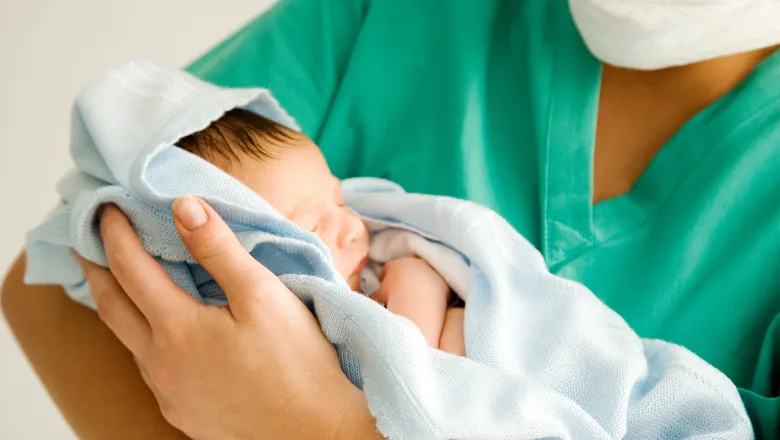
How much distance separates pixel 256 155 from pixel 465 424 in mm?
343

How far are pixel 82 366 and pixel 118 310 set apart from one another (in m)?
0.13

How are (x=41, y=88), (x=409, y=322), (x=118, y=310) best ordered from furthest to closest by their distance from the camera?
1. (x=41, y=88)
2. (x=118, y=310)
3. (x=409, y=322)

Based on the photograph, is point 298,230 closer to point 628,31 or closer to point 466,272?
point 466,272

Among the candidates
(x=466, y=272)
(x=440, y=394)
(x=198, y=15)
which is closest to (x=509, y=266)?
(x=466, y=272)

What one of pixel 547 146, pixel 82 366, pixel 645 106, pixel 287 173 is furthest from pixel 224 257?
pixel 645 106

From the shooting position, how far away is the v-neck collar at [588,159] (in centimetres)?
79

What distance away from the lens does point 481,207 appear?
2.57 feet

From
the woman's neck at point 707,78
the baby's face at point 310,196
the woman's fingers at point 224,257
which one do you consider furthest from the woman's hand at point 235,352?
the woman's neck at point 707,78

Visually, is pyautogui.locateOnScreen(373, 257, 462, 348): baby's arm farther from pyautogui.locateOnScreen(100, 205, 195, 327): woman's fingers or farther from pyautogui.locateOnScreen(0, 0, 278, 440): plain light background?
pyautogui.locateOnScreen(0, 0, 278, 440): plain light background

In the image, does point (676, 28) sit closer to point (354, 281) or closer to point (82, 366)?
point (354, 281)

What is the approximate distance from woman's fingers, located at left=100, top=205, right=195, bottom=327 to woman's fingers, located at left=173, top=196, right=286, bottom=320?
0.06 m

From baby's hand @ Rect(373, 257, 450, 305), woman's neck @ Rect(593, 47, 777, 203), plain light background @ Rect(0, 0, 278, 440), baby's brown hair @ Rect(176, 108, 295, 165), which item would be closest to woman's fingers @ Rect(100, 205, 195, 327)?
baby's brown hair @ Rect(176, 108, 295, 165)

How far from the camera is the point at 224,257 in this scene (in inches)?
24.1

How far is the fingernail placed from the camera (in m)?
0.61
